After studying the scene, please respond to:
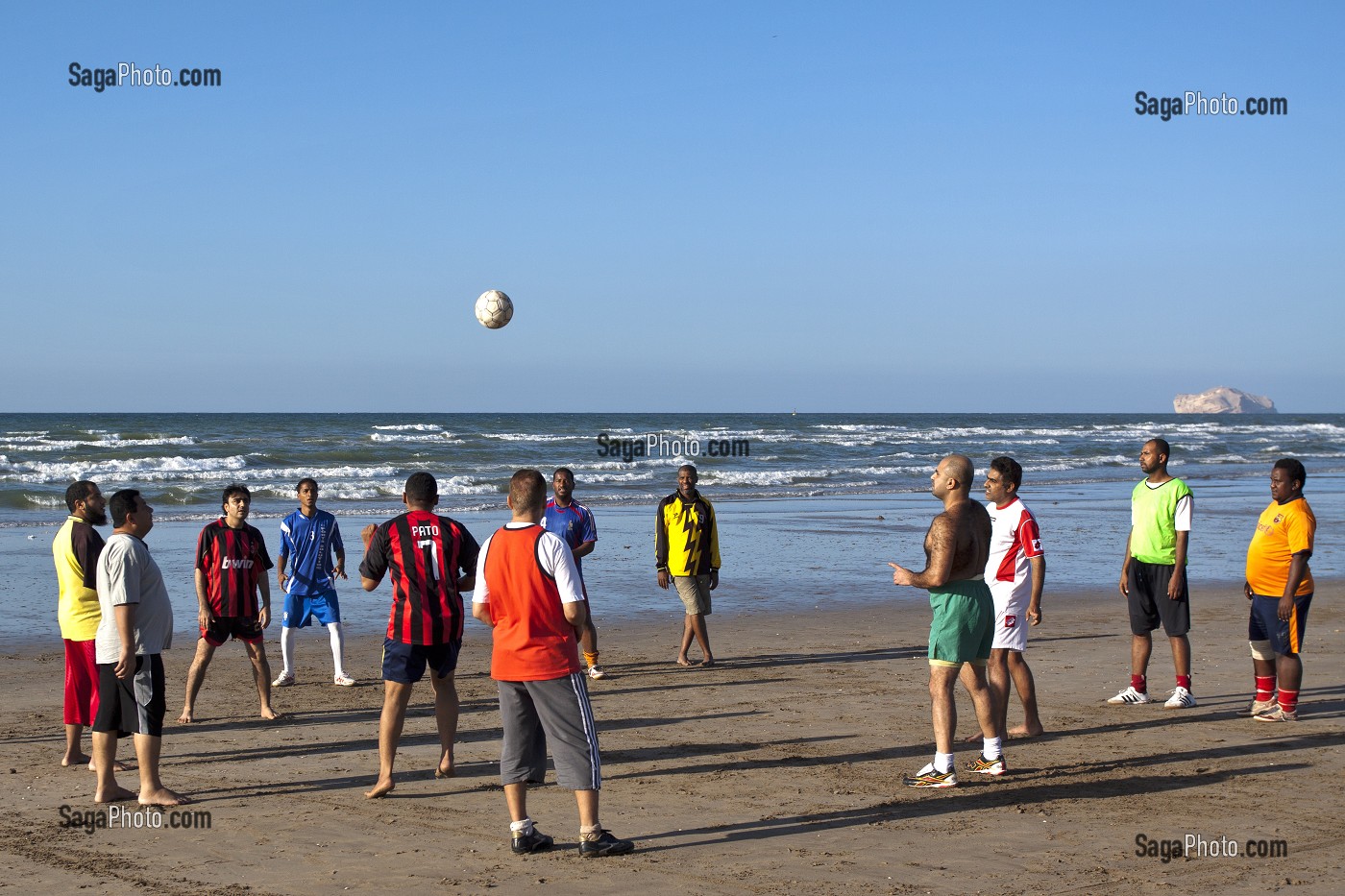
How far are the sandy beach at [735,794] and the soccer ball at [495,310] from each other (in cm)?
585

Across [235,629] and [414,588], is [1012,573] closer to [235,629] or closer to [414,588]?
[414,588]

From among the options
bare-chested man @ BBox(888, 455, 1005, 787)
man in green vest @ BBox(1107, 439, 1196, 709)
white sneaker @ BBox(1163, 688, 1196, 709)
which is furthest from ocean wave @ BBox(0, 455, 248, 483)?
bare-chested man @ BBox(888, 455, 1005, 787)

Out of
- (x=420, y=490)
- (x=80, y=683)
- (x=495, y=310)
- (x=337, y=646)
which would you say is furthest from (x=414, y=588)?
(x=495, y=310)

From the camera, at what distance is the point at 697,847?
18.5 feet

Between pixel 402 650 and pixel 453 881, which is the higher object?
pixel 402 650

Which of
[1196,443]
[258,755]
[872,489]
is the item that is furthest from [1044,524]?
[1196,443]

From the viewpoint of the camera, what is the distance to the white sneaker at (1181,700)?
8516mm

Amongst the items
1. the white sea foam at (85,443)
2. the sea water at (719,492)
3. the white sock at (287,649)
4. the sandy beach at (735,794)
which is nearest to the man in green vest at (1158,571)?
the sandy beach at (735,794)

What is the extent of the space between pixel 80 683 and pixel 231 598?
4.79ft

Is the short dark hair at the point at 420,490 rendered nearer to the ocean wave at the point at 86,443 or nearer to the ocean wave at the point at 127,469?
the ocean wave at the point at 127,469

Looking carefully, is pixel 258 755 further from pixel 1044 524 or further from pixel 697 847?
pixel 1044 524

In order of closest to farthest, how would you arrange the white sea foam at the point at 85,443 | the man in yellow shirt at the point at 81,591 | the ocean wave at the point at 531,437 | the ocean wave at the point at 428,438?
the man in yellow shirt at the point at 81,591
the white sea foam at the point at 85,443
the ocean wave at the point at 428,438
the ocean wave at the point at 531,437

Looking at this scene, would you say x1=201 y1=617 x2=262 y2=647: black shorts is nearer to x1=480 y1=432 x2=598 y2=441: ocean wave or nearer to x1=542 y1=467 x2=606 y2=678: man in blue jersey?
x1=542 y1=467 x2=606 y2=678: man in blue jersey

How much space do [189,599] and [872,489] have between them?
22553 millimetres
